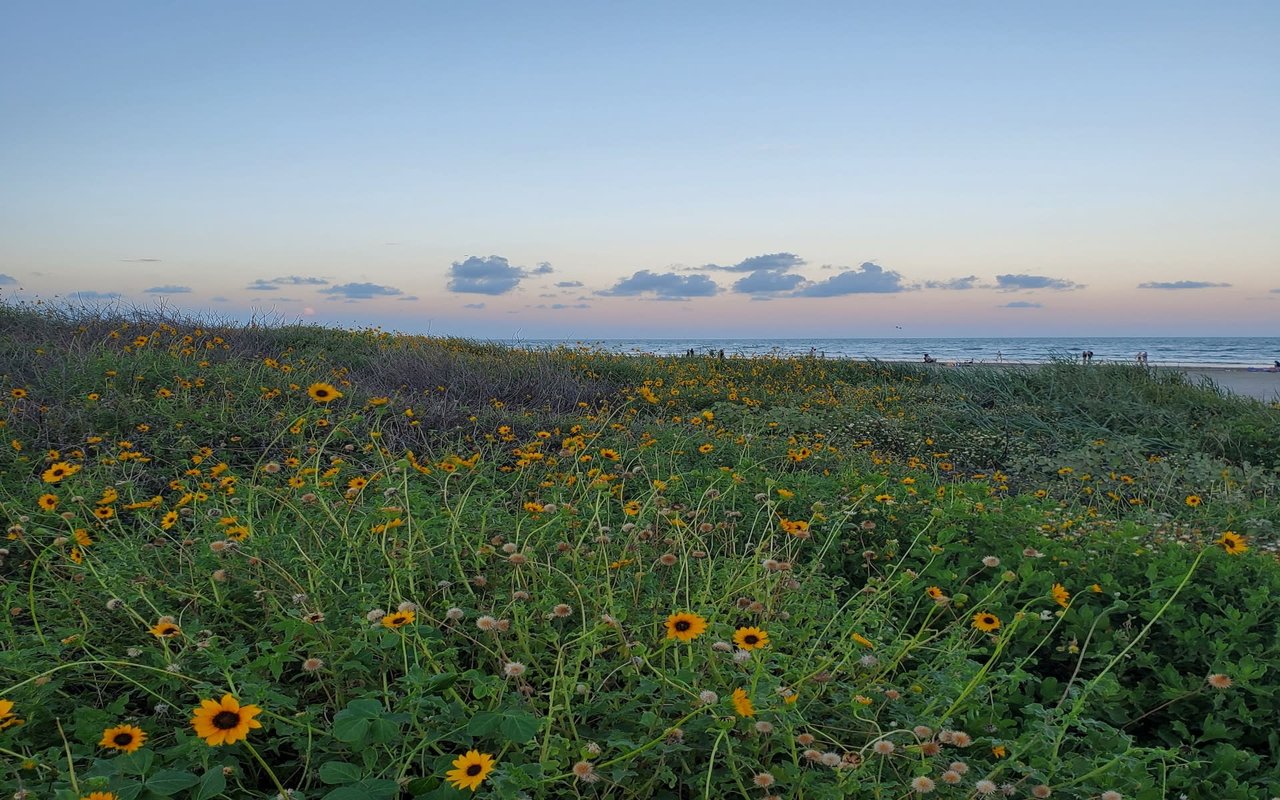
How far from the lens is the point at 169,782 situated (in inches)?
55.2

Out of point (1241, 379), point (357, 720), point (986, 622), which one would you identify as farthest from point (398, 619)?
point (1241, 379)

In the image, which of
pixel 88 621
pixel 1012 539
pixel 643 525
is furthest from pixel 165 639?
pixel 1012 539

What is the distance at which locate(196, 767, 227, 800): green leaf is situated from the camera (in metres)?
1.39

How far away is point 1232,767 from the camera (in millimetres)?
2246

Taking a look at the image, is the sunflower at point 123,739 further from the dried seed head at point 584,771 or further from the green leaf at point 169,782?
the dried seed head at point 584,771

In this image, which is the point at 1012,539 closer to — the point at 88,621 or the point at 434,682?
the point at 434,682

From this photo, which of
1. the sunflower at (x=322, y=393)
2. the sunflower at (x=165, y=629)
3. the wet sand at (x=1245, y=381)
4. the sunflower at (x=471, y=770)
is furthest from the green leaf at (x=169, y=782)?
the wet sand at (x=1245, y=381)

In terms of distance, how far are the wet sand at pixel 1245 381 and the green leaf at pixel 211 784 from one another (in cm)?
1327

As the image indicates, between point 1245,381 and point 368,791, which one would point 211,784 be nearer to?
point 368,791

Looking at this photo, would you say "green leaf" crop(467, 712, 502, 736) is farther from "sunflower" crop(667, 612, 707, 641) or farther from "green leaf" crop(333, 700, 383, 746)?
"sunflower" crop(667, 612, 707, 641)

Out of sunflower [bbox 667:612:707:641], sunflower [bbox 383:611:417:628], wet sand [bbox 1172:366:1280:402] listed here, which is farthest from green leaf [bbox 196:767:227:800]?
wet sand [bbox 1172:366:1280:402]

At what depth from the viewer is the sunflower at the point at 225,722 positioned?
4.23 ft

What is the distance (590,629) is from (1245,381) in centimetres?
1614

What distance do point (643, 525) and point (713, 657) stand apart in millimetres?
1137
